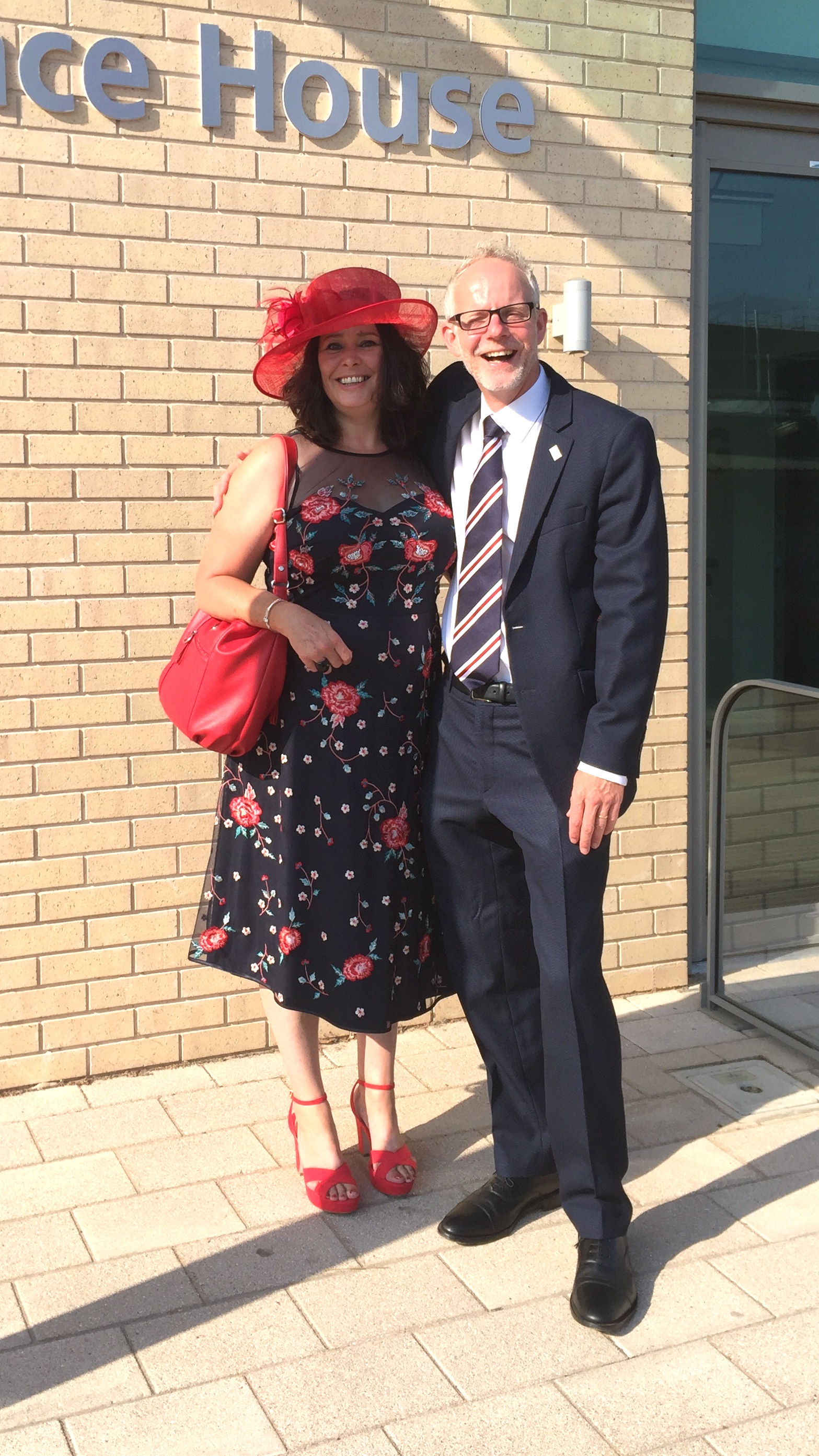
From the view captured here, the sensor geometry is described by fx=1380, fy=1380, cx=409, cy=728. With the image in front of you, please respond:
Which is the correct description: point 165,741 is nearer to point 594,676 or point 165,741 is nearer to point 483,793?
point 483,793

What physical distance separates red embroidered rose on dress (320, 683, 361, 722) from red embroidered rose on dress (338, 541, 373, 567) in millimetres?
258

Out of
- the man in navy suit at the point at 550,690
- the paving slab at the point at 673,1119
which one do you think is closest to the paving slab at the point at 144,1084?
the man in navy suit at the point at 550,690

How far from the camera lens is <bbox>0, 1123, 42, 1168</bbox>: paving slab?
10.7ft

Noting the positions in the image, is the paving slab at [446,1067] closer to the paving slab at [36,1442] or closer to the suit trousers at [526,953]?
the suit trousers at [526,953]

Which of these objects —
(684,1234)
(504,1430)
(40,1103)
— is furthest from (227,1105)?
(504,1430)

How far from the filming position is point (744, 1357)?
97.0 inches

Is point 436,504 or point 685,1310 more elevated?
point 436,504

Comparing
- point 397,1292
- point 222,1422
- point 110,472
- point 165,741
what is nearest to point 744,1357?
point 397,1292

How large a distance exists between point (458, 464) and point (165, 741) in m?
1.25

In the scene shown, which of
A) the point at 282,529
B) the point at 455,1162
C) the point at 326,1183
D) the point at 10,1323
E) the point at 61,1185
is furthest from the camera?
the point at 455,1162

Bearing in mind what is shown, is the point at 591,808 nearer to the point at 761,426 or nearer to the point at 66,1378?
the point at 66,1378

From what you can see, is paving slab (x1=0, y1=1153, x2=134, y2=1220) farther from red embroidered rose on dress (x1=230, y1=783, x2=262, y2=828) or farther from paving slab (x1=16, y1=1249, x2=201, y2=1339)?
red embroidered rose on dress (x1=230, y1=783, x2=262, y2=828)

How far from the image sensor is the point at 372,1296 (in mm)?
2676

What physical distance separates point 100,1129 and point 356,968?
93 centimetres
